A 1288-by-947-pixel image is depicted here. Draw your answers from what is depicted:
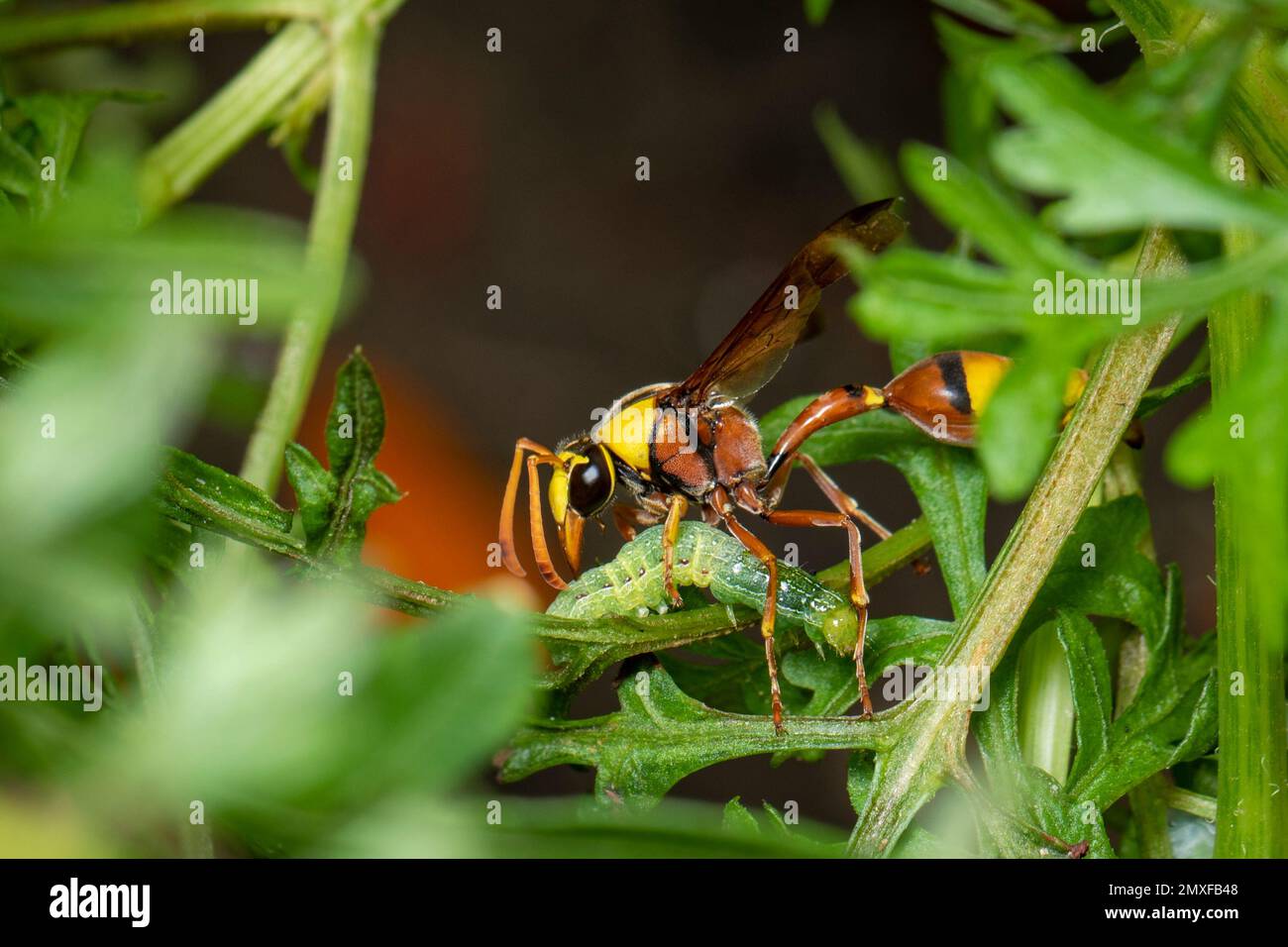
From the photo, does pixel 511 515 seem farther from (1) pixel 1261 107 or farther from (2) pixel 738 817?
(1) pixel 1261 107

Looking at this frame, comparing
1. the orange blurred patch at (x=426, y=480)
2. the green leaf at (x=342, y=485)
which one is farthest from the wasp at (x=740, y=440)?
the orange blurred patch at (x=426, y=480)

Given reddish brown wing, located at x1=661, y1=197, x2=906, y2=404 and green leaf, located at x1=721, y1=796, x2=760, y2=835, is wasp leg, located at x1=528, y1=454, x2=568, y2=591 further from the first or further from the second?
green leaf, located at x1=721, y1=796, x2=760, y2=835

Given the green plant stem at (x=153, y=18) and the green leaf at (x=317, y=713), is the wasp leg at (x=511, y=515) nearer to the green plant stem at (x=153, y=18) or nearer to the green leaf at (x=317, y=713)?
the green plant stem at (x=153, y=18)

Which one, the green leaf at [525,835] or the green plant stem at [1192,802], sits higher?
the green leaf at [525,835]

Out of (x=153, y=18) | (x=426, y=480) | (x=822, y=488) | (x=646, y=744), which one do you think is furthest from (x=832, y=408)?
(x=426, y=480)

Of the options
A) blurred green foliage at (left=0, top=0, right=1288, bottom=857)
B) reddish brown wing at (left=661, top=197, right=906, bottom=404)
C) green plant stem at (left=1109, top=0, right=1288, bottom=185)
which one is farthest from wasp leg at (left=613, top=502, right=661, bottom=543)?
green plant stem at (left=1109, top=0, right=1288, bottom=185)

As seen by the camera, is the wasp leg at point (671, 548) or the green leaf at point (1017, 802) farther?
the wasp leg at point (671, 548)

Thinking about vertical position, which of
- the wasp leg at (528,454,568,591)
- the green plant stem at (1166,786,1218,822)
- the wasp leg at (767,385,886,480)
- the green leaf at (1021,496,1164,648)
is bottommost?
the green plant stem at (1166,786,1218,822)
